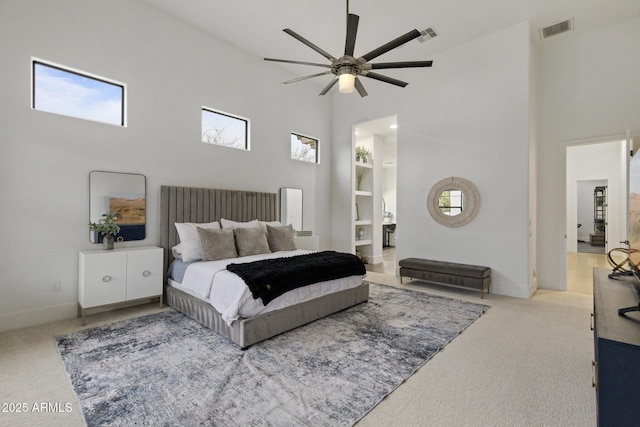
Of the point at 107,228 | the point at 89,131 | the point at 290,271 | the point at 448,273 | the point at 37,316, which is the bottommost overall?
the point at 37,316

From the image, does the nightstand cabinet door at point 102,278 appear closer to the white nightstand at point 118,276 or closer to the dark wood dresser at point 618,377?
the white nightstand at point 118,276

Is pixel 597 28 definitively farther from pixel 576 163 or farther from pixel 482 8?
pixel 576 163

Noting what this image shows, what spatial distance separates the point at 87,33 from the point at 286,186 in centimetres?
353

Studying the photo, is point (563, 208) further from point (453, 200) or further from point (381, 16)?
point (381, 16)

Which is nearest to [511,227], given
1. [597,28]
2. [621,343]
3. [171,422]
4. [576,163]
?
[597,28]

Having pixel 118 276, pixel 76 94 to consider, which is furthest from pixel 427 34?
pixel 118 276

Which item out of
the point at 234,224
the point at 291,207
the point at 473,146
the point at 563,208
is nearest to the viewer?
the point at 234,224

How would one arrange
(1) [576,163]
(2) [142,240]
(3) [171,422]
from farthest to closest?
(1) [576,163], (2) [142,240], (3) [171,422]

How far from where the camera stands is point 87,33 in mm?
3598

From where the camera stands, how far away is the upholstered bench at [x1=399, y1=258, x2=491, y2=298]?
4.40 meters

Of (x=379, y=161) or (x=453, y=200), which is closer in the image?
(x=453, y=200)

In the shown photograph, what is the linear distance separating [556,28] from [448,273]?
3.92 metres

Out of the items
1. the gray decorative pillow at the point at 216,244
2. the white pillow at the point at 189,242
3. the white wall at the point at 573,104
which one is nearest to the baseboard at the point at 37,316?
the white pillow at the point at 189,242

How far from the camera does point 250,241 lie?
418 cm
